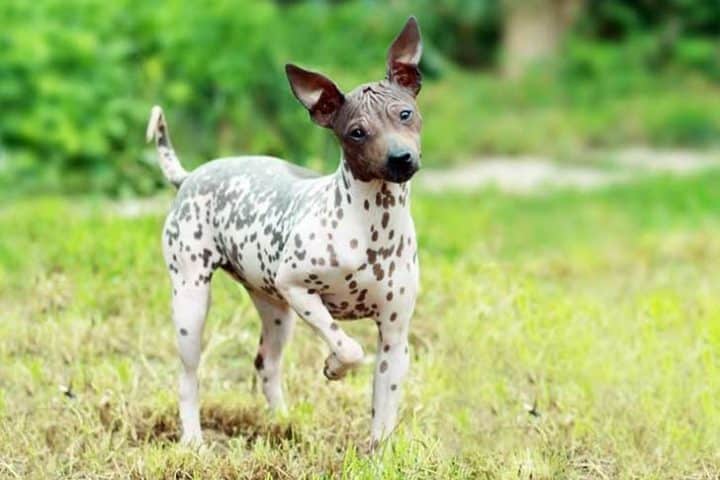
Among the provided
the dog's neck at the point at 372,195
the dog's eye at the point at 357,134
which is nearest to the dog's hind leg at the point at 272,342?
the dog's neck at the point at 372,195

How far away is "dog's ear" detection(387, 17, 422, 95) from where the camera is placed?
4188mm

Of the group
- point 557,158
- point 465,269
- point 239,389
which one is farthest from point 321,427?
point 557,158

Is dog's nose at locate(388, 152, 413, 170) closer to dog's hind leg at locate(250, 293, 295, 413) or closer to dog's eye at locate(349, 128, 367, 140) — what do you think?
dog's eye at locate(349, 128, 367, 140)

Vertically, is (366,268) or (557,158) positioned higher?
(366,268)

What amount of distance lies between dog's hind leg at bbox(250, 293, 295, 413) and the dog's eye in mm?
920

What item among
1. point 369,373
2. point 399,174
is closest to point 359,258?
point 399,174

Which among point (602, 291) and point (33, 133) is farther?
point (33, 133)

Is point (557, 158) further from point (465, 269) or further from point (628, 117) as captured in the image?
point (465, 269)

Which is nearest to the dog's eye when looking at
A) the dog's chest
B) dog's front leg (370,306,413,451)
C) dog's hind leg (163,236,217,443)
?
the dog's chest

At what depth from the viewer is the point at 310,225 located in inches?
165

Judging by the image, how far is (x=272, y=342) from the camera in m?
4.86

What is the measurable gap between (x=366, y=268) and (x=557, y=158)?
9427 mm

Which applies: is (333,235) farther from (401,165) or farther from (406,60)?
(406,60)

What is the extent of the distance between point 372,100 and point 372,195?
0.89ft
